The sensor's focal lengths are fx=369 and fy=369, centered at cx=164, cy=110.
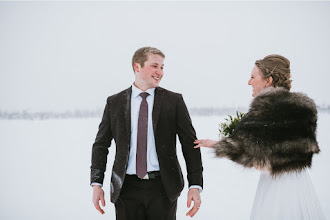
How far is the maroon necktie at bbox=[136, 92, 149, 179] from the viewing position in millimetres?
2369

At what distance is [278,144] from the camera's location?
7.38 feet

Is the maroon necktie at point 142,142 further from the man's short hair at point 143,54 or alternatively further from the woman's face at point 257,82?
the woman's face at point 257,82

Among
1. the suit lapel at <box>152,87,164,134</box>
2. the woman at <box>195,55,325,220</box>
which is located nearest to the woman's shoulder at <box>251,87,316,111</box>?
the woman at <box>195,55,325,220</box>

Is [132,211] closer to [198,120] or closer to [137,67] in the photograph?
[137,67]

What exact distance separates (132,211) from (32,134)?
6.23 metres

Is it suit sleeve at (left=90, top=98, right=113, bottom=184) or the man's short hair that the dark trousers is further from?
the man's short hair

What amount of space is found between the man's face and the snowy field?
168 cm

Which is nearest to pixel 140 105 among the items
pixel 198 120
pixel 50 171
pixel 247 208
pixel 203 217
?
pixel 203 217

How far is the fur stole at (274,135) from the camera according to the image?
2.24 m

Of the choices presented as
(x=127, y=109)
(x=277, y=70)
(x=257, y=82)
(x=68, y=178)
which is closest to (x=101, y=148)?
(x=127, y=109)

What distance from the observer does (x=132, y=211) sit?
240cm

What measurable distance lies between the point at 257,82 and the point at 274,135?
42 centimetres

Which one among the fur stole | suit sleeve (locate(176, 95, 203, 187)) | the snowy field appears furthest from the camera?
the snowy field

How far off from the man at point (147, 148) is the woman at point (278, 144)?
21 centimetres
